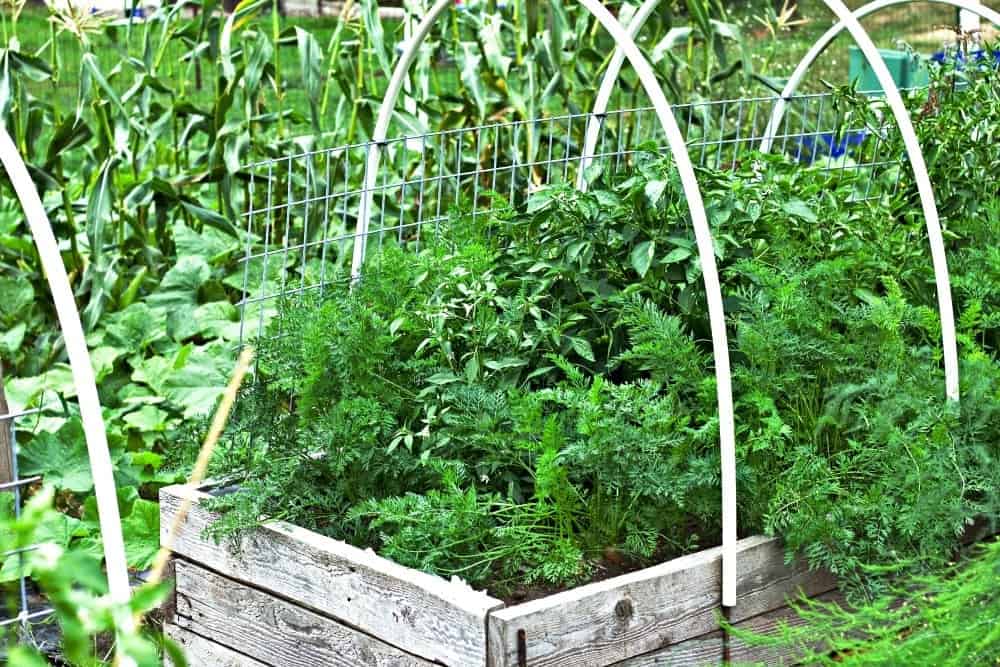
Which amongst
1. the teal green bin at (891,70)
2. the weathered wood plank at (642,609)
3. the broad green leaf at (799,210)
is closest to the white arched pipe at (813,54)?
→ the broad green leaf at (799,210)

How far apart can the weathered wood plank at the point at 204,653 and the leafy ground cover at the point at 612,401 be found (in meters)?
0.32

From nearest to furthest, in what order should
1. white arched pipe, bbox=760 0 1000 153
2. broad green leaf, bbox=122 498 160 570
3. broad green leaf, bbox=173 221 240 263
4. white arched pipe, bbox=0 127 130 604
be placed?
white arched pipe, bbox=0 127 130 604, broad green leaf, bbox=122 498 160 570, white arched pipe, bbox=760 0 1000 153, broad green leaf, bbox=173 221 240 263

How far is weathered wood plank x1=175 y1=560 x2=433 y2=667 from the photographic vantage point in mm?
2143

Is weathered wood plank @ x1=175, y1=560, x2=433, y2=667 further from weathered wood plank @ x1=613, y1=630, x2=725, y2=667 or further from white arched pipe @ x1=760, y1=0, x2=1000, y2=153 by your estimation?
white arched pipe @ x1=760, y1=0, x2=1000, y2=153

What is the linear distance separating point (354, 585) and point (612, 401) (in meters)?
0.57

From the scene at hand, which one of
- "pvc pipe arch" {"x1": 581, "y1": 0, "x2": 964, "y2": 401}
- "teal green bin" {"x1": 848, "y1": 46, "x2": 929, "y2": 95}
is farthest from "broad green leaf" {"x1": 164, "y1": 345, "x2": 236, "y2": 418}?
"teal green bin" {"x1": 848, "y1": 46, "x2": 929, "y2": 95}

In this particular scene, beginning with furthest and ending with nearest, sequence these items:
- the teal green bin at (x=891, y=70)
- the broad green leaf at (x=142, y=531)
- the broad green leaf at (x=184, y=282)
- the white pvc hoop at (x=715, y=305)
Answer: the teal green bin at (x=891, y=70) < the broad green leaf at (x=184, y=282) < the broad green leaf at (x=142, y=531) < the white pvc hoop at (x=715, y=305)

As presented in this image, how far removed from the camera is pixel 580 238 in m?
2.46

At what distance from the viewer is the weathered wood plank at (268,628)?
2.14 m

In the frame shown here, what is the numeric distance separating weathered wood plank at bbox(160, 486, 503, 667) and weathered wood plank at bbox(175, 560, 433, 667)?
0.07ft

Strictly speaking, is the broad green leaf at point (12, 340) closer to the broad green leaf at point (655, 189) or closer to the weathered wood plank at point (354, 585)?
the weathered wood plank at point (354, 585)

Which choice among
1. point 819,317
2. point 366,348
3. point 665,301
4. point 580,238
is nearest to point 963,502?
point 819,317

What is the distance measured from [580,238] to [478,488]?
1.80 feet

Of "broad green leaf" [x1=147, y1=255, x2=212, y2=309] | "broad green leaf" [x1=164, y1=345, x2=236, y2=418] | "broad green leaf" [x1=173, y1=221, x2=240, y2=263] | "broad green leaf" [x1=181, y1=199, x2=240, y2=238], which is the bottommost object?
"broad green leaf" [x1=164, y1=345, x2=236, y2=418]
